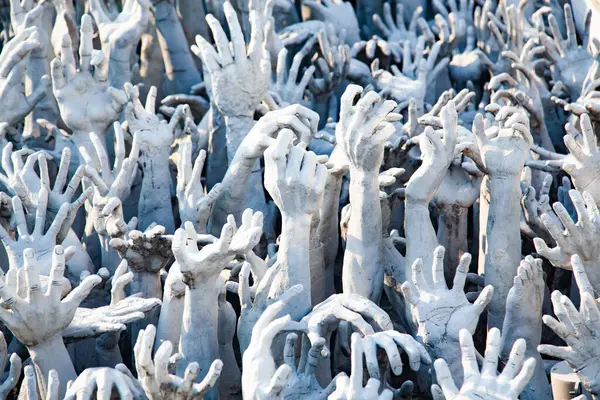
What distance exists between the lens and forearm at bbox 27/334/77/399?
3.41 meters

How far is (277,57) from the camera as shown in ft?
16.9

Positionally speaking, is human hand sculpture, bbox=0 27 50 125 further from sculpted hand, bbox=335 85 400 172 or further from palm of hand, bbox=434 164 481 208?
palm of hand, bbox=434 164 481 208

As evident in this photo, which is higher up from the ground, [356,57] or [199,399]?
[356,57]

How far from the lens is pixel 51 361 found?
3.42 metres

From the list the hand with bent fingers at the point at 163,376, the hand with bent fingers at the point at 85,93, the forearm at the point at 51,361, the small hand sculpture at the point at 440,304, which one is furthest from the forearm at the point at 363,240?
the hand with bent fingers at the point at 85,93

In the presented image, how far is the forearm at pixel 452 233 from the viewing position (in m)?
4.12

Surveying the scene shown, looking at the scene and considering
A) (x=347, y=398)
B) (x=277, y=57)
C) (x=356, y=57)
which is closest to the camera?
(x=347, y=398)

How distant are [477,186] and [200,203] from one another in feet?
3.47

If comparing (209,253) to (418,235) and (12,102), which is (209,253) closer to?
(418,235)

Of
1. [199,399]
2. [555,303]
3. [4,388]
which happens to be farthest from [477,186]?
[4,388]

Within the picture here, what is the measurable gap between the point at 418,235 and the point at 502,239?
318 millimetres

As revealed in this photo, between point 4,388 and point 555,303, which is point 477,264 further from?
point 4,388

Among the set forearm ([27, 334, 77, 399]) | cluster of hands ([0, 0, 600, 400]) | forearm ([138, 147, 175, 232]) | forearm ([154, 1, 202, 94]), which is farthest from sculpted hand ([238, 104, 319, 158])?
forearm ([154, 1, 202, 94])

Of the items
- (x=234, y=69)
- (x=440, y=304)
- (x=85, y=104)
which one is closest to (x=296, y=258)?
(x=440, y=304)
